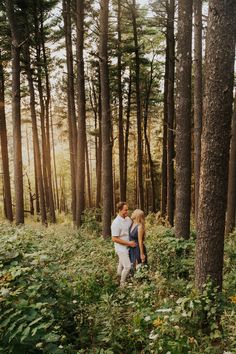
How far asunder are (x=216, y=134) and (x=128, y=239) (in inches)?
165

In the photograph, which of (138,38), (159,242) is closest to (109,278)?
(159,242)

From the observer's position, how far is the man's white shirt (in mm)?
8727

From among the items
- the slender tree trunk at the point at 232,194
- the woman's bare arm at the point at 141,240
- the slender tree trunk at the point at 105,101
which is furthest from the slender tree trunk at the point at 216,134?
the slender tree trunk at the point at 232,194

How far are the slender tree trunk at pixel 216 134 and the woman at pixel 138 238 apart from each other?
3061mm

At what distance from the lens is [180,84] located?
10344mm

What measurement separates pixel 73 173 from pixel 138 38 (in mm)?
10131

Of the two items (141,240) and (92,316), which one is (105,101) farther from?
(92,316)

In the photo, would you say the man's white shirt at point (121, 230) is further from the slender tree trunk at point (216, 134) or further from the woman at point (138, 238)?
the slender tree trunk at point (216, 134)

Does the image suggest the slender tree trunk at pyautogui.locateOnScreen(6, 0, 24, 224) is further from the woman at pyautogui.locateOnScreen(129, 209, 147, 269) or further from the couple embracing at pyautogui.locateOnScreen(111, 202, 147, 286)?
the woman at pyautogui.locateOnScreen(129, 209, 147, 269)

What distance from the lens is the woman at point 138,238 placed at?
28.8 ft

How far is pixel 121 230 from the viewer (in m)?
8.80

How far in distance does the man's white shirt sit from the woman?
0.48 ft

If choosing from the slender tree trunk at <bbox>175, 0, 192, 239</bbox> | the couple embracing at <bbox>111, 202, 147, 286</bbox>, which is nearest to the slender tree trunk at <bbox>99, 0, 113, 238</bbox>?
the slender tree trunk at <bbox>175, 0, 192, 239</bbox>

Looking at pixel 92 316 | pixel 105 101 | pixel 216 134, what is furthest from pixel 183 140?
pixel 92 316
